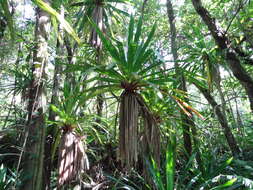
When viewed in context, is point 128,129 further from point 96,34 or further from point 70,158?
point 96,34

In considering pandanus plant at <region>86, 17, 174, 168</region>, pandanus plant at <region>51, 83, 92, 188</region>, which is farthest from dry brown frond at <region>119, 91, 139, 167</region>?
pandanus plant at <region>51, 83, 92, 188</region>

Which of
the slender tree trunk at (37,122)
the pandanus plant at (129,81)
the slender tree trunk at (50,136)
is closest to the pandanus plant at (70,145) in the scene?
the slender tree trunk at (50,136)

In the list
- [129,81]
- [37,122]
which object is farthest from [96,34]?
[37,122]

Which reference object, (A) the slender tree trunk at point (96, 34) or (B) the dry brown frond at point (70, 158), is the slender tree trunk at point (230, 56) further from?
(B) the dry brown frond at point (70, 158)

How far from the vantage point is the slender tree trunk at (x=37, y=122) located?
159 centimetres

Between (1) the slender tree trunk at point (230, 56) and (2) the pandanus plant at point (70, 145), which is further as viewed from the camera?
(1) the slender tree trunk at point (230, 56)

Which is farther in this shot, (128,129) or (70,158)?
(70,158)

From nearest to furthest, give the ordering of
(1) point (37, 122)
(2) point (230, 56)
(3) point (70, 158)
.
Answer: (1) point (37, 122)
(3) point (70, 158)
(2) point (230, 56)

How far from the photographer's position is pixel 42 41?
1.87m

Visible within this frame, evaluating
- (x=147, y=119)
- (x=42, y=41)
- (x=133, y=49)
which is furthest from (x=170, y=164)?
(x=42, y=41)

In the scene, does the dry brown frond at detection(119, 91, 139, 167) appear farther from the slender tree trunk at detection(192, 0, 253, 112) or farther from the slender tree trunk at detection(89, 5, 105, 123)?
the slender tree trunk at detection(192, 0, 253, 112)

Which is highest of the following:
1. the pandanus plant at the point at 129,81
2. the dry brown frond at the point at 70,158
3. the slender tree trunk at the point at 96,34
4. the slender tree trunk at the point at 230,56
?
the slender tree trunk at the point at 96,34

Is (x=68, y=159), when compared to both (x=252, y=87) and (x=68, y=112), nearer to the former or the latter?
(x=68, y=112)

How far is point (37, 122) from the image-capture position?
1711 millimetres
